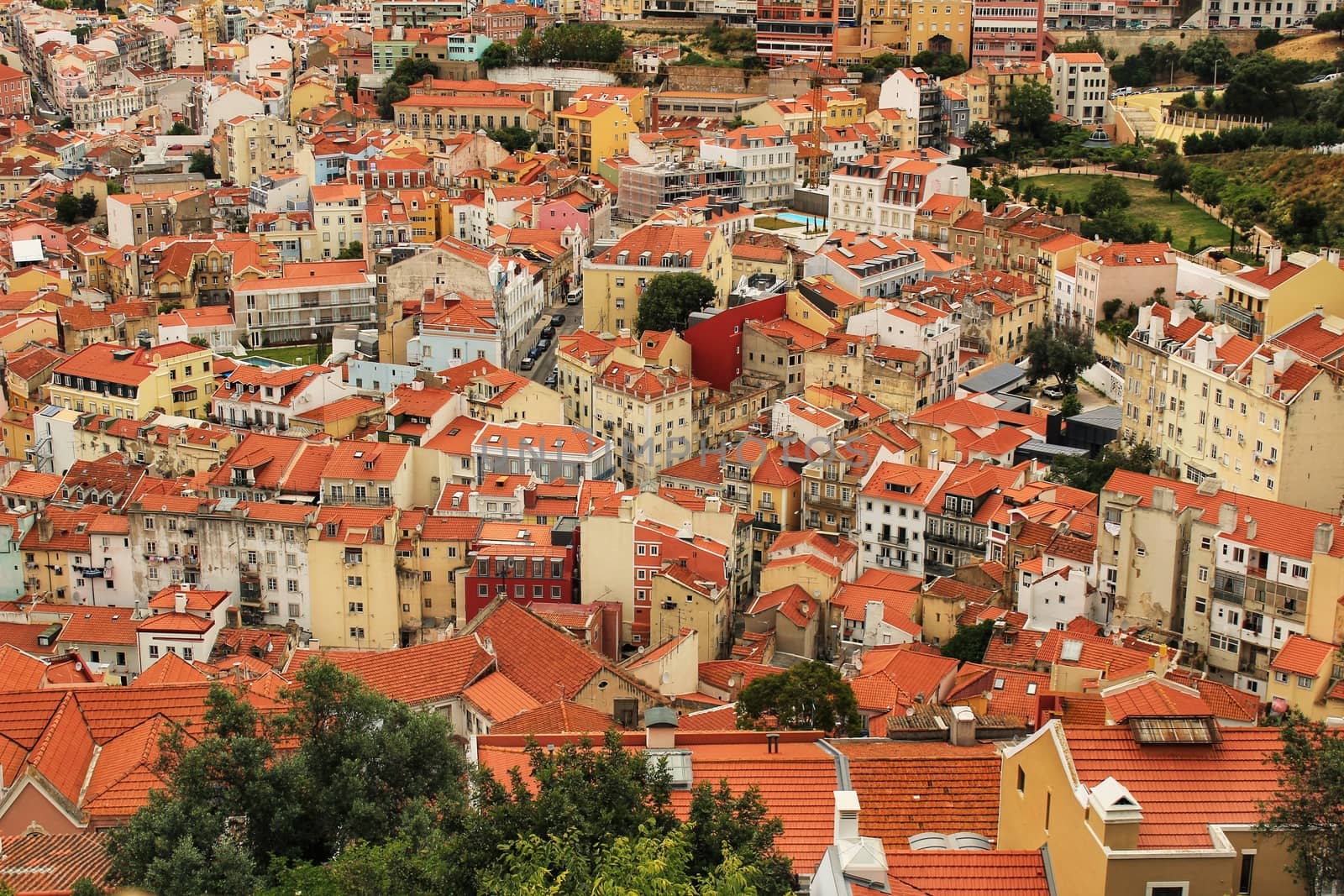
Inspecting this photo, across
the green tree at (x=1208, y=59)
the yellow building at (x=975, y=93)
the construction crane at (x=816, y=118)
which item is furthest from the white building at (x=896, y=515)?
the green tree at (x=1208, y=59)

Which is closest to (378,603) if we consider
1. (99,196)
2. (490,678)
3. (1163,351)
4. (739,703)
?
(490,678)

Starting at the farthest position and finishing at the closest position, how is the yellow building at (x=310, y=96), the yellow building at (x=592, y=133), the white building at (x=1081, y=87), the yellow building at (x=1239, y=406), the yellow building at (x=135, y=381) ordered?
the yellow building at (x=310, y=96) → the white building at (x=1081, y=87) → the yellow building at (x=592, y=133) → the yellow building at (x=135, y=381) → the yellow building at (x=1239, y=406)

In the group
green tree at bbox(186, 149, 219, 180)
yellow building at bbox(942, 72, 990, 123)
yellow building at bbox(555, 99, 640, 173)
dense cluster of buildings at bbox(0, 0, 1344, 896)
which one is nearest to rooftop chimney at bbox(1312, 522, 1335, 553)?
dense cluster of buildings at bbox(0, 0, 1344, 896)

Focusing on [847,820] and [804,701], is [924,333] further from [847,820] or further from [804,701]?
[847,820]

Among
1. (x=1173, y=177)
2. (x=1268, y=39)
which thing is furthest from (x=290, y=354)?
(x=1268, y=39)

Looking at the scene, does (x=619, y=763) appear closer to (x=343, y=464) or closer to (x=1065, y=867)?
(x=1065, y=867)

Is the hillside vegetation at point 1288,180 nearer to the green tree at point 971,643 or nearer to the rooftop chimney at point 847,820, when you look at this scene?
the green tree at point 971,643

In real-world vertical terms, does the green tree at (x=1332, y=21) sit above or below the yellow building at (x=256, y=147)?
above
